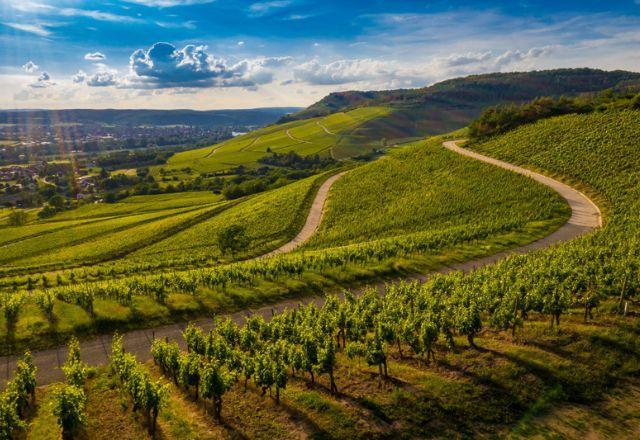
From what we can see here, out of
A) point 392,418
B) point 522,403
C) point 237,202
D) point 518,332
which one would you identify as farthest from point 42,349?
point 237,202

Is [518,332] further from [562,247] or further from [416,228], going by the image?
[416,228]

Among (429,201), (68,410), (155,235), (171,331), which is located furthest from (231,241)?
(68,410)

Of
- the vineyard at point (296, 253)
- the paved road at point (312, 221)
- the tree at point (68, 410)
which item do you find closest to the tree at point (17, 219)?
the vineyard at point (296, 253)

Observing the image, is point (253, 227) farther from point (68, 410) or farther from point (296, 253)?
point (68, 410)

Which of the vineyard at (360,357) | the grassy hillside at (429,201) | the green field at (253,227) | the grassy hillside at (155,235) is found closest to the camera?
the vineyard at (360,357)

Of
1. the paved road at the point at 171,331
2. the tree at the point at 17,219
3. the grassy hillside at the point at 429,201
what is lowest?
the tree at the point at 17,219

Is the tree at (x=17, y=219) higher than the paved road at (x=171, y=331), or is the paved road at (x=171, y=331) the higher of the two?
the paved road at (x=171, y=331)

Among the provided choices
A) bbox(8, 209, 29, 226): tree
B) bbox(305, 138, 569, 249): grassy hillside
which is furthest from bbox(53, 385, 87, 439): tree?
bbox(8, 209, 29, 226): tree

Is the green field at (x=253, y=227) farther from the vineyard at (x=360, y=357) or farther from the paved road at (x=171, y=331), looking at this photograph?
the paved road at (x=171, y=331)
